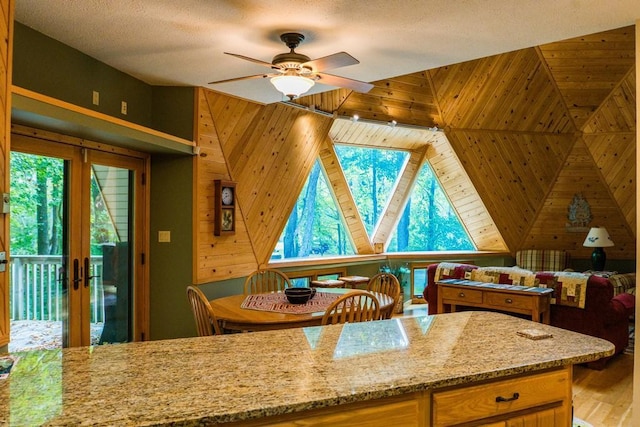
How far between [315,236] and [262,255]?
5.29 feet

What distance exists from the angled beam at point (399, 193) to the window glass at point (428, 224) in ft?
1.30

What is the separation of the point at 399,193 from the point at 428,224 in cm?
104

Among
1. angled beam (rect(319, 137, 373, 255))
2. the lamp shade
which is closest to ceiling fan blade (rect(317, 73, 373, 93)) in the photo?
angled beam (rect(319, 137, 373, 255))

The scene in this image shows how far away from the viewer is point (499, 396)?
64.2 inches

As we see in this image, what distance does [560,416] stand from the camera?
5.84 ft

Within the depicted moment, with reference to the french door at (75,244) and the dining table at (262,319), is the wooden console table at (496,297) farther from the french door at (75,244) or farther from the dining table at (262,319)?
the french door at (75,244)

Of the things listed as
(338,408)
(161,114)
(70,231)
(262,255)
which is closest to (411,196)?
(262,255)

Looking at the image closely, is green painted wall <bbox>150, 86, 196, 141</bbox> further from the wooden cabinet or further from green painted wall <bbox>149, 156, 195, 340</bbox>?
the wooden cabinet

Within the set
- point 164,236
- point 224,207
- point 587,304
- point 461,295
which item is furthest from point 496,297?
point 164,236

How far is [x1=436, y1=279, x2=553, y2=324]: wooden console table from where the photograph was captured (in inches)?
171

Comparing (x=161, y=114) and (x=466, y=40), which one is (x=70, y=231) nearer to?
(x=161, y=114)

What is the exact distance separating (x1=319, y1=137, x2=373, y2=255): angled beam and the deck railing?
3.93 m

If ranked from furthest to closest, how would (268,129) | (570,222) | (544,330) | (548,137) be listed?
(570,222)
(548,137)
(268,129)
(544,330)

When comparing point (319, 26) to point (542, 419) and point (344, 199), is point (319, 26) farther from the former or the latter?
point (344, 199)
